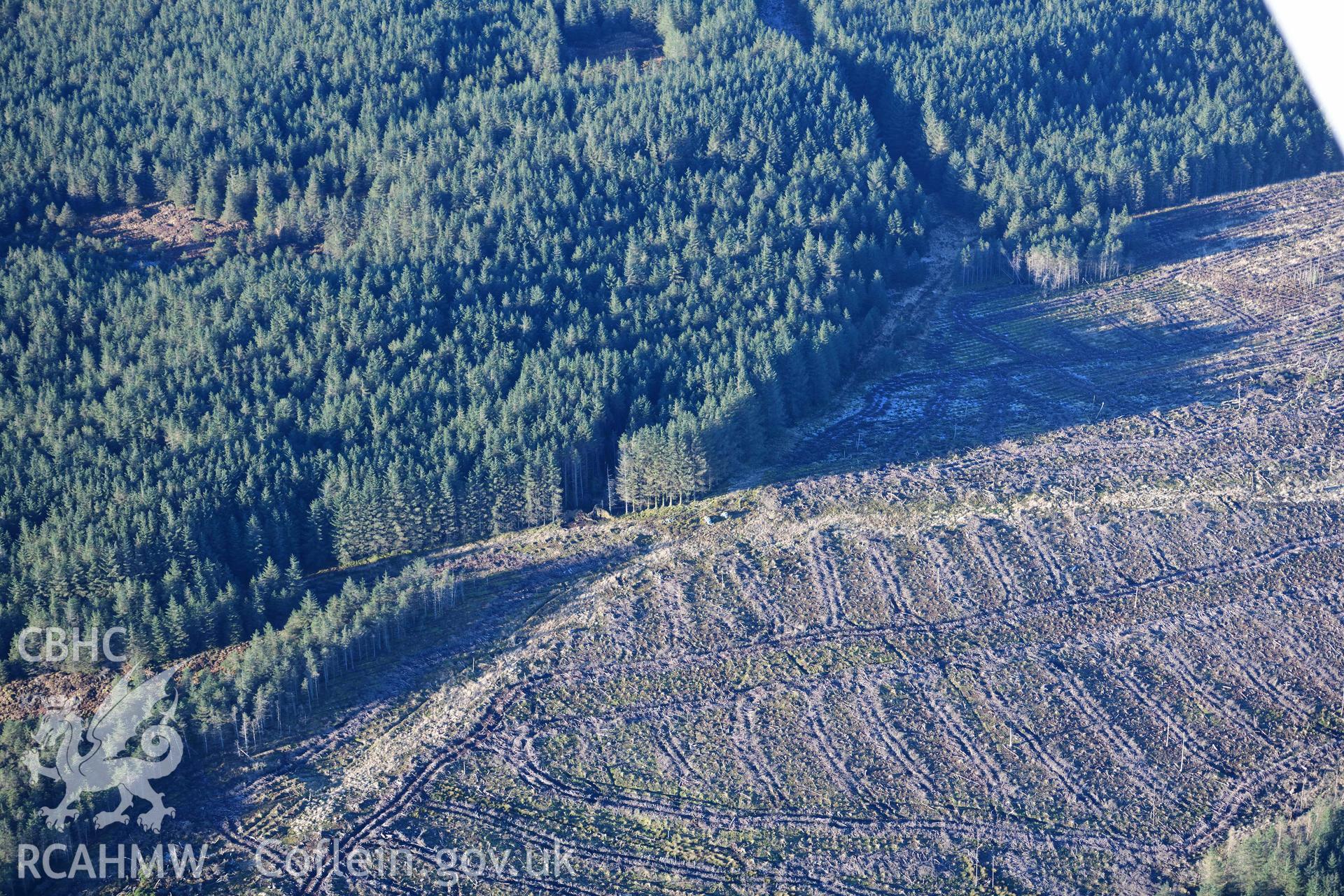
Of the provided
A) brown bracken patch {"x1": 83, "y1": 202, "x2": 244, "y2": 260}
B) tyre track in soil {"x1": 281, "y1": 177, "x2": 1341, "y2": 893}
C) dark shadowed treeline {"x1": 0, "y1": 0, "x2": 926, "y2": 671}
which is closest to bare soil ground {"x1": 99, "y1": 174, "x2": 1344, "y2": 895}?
tyre track in soil {"x1": 281, "y1": 177, "x2": 1341, "y2": 893}

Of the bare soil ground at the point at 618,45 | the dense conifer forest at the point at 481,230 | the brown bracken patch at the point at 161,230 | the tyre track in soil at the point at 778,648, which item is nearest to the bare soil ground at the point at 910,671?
the tyre track in soil at the point at 778,648

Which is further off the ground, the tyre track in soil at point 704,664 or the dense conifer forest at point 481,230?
the dense conifer forest at point 481,230

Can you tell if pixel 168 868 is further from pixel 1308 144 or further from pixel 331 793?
pixel 1308 144

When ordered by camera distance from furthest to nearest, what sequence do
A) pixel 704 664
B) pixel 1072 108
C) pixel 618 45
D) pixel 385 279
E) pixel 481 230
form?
pixel 618 45 → pixel 1072 108 → pixel 481 230 → pixel 385 279 → pixel 704 664

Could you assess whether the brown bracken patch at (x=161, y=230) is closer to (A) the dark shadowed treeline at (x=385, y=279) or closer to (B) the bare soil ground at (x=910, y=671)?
(A) the dark shadowed treeline at (x=385, y=279)

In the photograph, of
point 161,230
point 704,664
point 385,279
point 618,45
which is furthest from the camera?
point 618,45

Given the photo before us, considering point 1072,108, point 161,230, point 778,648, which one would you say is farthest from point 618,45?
point 778,648

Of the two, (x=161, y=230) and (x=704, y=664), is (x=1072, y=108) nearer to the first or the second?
(x=161, y=230)
